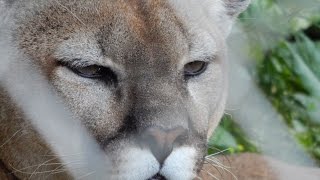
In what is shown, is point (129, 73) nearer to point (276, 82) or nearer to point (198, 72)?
point (198, 72)

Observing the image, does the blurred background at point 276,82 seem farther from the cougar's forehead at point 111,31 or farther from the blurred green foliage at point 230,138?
the cougar's forehead at point 111,31

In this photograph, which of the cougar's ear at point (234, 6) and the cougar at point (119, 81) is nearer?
the cougar at point (119, 81)

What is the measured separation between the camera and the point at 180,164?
2518mm

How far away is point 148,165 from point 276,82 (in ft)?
7.37

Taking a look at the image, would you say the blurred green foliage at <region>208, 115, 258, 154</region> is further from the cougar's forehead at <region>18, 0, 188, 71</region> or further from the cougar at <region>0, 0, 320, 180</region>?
the cougar's forehead at <region>18, 0, 188, 71</region>

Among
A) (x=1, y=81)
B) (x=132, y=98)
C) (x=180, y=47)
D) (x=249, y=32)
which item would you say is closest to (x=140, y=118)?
(x=132, y=98)

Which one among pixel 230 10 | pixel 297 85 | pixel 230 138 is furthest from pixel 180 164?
pixel 297 85

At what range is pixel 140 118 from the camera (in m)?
2.46

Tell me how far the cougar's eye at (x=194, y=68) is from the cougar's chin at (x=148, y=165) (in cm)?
27

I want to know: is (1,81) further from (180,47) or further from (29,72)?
(180,47)

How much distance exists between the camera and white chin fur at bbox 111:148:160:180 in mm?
2432

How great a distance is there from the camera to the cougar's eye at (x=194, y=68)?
271cm

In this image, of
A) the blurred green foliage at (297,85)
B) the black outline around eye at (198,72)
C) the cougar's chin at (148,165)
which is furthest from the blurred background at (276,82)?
the cougar's chin at (148,165)

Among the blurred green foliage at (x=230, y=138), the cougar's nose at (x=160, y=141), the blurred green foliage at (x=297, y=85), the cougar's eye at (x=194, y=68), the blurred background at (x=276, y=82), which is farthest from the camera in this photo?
the blurred green foliage at (x=297, y=85)
